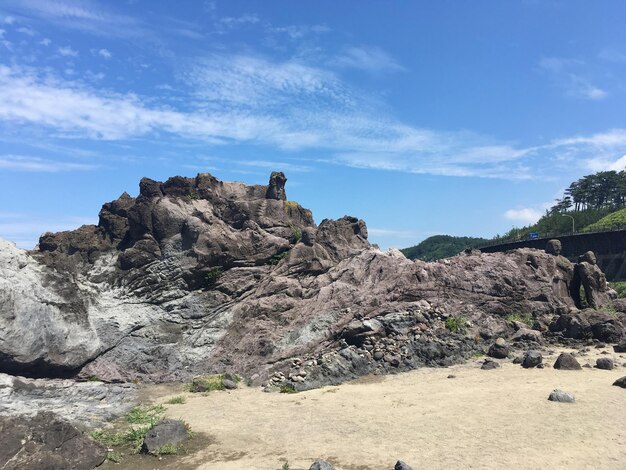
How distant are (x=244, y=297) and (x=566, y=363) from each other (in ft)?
79.8

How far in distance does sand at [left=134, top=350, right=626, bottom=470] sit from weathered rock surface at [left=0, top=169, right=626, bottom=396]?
3.95 m

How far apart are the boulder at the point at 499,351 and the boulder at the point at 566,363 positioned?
11.1 feet

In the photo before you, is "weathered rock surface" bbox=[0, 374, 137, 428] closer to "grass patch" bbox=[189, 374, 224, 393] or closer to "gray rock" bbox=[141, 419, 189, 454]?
"grass patch" bbox=[189, 374, 224, 393]

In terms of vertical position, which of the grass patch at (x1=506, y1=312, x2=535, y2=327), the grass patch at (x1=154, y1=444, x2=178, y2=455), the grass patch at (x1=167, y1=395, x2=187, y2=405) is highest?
the grass patch at (x1=506, y1=312, x2=535, y2=327)

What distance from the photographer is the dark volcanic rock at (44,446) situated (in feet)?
48.6

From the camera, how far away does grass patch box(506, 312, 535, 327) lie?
35188mm

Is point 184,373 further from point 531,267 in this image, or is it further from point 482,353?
point 531,267

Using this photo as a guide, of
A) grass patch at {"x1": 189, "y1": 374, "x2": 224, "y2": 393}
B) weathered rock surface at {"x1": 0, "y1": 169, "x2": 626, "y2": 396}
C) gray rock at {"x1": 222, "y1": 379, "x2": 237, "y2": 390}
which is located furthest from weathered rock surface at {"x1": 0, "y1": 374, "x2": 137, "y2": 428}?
gray rock at {"x1": 222, "y1": 379, "x2": 237, "y2": 390}

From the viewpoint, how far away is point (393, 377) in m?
27.4

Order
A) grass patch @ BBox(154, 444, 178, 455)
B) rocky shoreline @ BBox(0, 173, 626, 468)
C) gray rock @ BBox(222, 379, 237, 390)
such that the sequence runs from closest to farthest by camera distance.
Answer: grass patch @ BBox(154, 444, 178, 455)
rocky shoreline @ BBox(0, 173, 626, 468)
gray rock @ BBox(222, 379, 237, 390)

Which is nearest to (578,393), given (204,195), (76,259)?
(204,195)

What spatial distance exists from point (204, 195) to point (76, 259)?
12.9m

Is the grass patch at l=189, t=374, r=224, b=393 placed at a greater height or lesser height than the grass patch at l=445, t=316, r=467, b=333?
Answer: lesser

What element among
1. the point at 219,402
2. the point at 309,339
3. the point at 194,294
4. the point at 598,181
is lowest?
the point at 219,402
